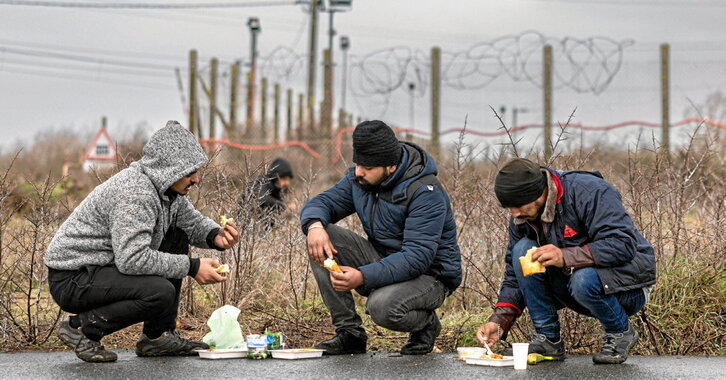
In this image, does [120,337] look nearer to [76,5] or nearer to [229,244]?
[229,244]

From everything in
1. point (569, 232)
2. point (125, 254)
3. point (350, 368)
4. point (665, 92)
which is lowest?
point (350, 368)

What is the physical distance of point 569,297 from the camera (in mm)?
4898

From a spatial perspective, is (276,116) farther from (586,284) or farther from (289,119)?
(586,284)

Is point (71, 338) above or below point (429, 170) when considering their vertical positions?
below

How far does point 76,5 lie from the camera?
82.2ft

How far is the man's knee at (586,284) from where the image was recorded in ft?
15.1

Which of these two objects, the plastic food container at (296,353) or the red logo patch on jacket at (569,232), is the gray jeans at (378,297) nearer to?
the plastic food container at (296,353)

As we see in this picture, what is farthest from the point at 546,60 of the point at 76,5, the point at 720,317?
the point at 76,5

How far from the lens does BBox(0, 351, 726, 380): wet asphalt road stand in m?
4.65

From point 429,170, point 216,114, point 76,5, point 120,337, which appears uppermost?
point 76,5

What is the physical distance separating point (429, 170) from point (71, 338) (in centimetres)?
218

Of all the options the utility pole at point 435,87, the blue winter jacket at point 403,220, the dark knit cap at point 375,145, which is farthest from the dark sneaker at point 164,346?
the utility pole at point 435,87

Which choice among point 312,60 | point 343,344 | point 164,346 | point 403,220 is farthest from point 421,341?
point 312,60

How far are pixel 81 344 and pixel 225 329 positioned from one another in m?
0.82
